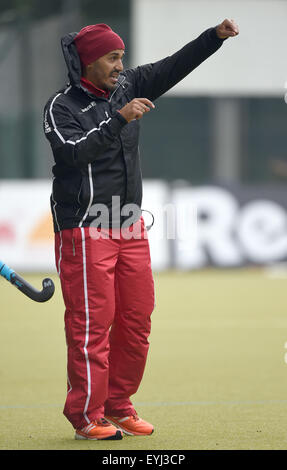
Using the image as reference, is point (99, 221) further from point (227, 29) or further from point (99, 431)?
point (227, 29)

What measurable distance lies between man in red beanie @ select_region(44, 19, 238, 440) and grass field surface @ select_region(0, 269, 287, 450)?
298 millimetres

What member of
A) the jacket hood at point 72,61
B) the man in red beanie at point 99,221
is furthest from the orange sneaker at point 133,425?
the jacket hood at point 72,61

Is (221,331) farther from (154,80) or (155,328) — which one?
(154,80)

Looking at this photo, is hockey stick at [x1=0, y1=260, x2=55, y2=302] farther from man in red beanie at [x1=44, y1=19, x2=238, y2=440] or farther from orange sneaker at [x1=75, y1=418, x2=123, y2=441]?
orange sneaker at [x1=75, y1=418, x2=123, y2=441]

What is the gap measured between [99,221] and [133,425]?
3.30ft

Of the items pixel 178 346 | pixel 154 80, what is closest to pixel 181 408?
pixel 154 80

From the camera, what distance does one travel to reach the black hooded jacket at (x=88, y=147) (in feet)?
15.1

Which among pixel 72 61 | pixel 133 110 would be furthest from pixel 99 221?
pixel 72 61

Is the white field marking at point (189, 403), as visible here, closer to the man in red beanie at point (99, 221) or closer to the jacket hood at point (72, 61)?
the man in red beanie at point (99, 221)

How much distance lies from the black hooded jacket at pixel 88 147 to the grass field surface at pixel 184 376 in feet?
3.52

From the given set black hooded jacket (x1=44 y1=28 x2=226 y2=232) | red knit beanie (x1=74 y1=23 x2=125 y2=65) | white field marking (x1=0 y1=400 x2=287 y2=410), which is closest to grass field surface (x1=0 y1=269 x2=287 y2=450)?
white field marking (x1=0 y1=400 x2=287 y2=410)

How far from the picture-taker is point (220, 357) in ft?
25.4

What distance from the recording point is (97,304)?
473 cm

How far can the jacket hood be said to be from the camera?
4.79 metres
